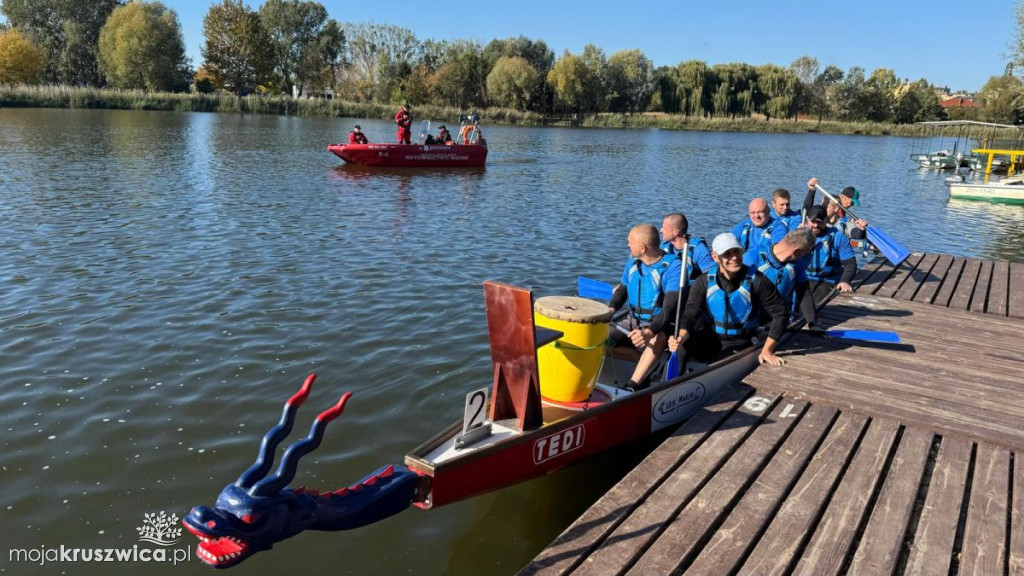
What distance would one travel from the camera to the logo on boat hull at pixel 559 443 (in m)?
4.94

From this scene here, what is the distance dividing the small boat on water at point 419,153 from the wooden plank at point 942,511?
80.3ft

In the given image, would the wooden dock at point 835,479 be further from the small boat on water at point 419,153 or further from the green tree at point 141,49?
the green tree at point 141,49

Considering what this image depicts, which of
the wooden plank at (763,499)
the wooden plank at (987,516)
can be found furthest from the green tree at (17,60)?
the wooden plank at (987,516)

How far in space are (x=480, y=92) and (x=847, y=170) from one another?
192 ft

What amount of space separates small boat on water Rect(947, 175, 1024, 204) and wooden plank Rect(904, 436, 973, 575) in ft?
86.2

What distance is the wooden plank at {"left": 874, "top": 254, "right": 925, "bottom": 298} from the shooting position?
1064 cm

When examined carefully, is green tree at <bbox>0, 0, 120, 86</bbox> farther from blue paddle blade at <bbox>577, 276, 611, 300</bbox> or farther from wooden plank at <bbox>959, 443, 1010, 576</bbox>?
wooden plank at <bbox>959, 443, 1010, 576</bbox>

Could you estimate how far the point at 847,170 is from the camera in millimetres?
36469

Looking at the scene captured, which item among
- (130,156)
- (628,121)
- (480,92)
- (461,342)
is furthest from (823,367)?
(480,92)

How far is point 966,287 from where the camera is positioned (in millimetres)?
11062

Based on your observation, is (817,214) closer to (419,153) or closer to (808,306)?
(808,306)

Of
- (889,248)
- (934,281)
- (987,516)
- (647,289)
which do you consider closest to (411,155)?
(889,248)

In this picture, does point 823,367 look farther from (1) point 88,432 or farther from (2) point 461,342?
(1) point 88,432

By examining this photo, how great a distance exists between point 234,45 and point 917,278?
295 ft
